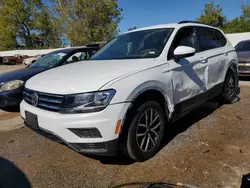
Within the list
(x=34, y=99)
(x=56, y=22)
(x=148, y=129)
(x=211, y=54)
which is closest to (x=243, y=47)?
(x=211, y=54)

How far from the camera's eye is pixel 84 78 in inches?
106

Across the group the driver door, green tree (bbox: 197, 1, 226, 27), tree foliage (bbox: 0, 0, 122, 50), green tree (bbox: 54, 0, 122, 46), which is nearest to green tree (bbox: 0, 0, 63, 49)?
tree foliage (bbox: 0, 0, 122, 50)

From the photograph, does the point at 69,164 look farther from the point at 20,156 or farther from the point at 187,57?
the point at 187,57

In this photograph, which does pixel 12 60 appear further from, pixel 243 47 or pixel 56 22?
pixel 243 47

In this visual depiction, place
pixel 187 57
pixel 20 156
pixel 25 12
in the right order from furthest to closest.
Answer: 1. pixel 25 12
2. pixel 187 57
3. pixel 20 156

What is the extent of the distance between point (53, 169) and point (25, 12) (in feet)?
141

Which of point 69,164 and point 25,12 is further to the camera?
point 25,12

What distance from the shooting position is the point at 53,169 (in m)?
2.93

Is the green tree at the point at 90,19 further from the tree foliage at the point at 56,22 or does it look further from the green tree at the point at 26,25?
the green tree at the point at 26,25

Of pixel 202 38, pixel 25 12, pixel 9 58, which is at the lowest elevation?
pixel 9 58

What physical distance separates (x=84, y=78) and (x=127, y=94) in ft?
1.77

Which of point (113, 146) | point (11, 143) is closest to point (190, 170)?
point (113, 146)

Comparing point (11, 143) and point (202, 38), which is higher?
point (202, 38)

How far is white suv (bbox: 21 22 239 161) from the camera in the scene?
2479 millimetres
